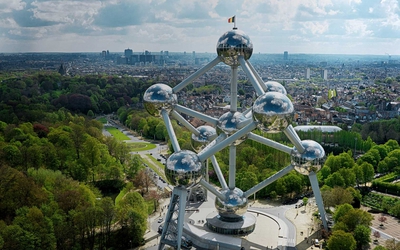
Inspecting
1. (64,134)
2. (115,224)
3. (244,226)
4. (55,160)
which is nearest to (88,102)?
(64,134)

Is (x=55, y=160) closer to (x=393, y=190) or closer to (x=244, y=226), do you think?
(x=244, y=226)

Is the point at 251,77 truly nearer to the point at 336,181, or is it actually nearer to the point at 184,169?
the point at 184,169

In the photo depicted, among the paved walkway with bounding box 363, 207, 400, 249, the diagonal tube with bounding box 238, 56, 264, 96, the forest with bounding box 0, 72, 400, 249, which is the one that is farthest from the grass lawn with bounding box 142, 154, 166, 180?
the diagonal tube with bounding box 238, 56, 264, 96

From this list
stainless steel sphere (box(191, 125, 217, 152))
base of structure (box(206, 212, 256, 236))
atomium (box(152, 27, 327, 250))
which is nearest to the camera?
atomium (box(152, 27, 327, 250))

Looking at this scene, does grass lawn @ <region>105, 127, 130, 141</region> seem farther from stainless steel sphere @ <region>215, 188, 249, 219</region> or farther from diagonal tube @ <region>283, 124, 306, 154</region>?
diagonal tube @ <region>283, 124, 306, 154</region>

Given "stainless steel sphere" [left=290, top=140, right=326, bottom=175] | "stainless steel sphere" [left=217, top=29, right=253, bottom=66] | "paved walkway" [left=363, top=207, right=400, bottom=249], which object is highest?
"stainless steel sphere" [left=217, top=29, right=253, bottom=66]

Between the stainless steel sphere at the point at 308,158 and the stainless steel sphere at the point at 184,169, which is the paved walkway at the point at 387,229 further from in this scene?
the stainless steel sphere at the point at 184,169
